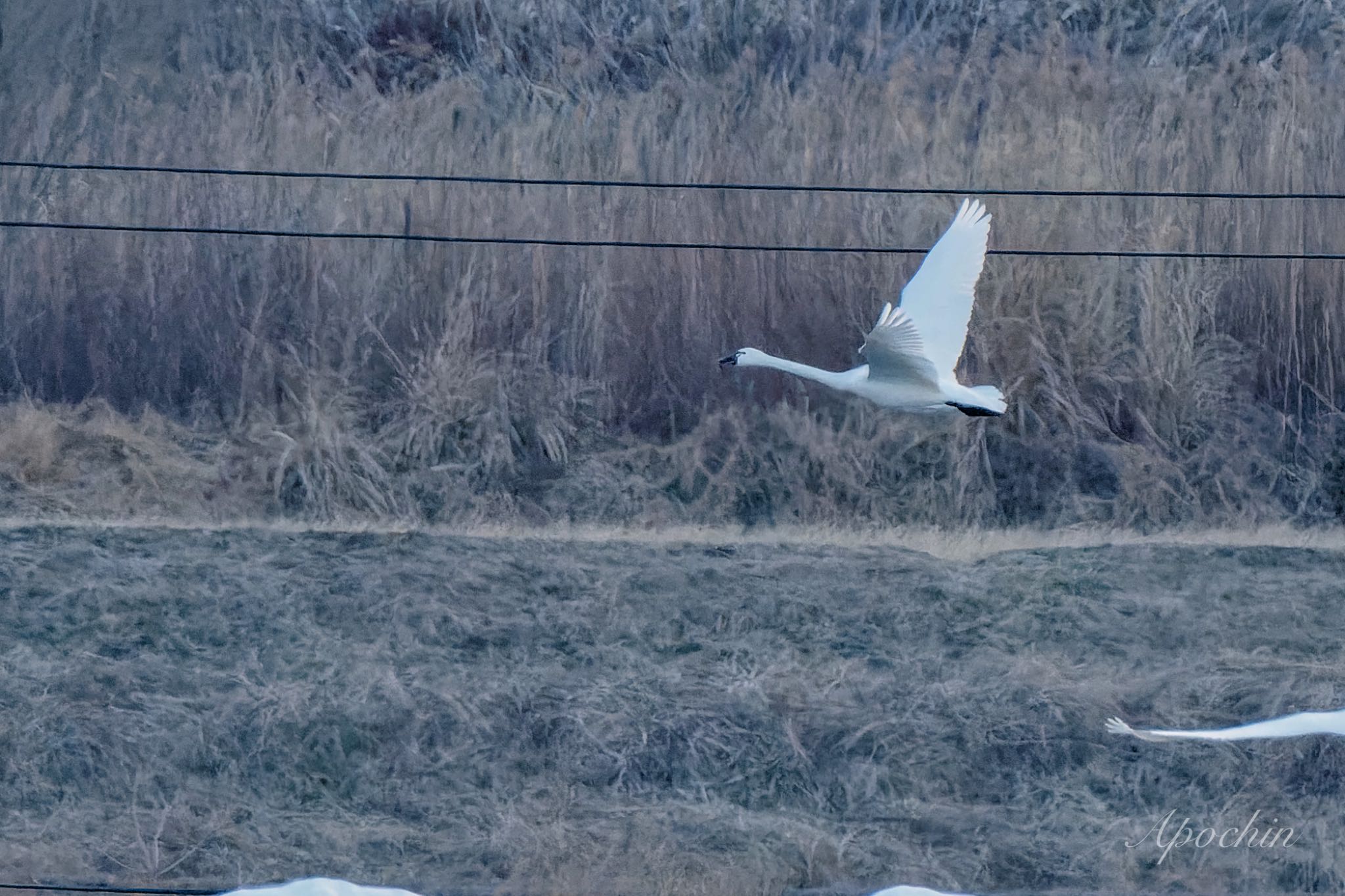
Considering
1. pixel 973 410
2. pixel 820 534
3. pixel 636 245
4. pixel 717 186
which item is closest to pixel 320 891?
pixel 717 186

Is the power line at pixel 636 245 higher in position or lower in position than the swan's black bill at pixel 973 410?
higher

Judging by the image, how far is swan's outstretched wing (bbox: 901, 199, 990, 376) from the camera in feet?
28.4

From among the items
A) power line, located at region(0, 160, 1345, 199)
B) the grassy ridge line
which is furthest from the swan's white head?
the grassy ridge line

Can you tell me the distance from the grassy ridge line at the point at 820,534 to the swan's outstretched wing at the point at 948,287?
4.90 metres

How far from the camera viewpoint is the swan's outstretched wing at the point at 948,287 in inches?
341

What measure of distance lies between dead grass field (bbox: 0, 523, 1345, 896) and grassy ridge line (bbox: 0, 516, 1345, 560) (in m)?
0.08

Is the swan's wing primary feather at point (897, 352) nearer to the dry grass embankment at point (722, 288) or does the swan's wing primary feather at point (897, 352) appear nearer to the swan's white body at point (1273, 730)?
the swan's white body at point (1273, 730)

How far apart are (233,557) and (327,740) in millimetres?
2399

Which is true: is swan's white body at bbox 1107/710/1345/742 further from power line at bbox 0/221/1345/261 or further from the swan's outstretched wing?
the swan's outstretched wing

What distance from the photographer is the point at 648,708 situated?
38.9 ft

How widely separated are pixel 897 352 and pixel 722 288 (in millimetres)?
5930

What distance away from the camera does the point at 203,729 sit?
11.7 meters

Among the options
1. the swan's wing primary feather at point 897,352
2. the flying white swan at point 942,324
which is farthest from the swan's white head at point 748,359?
the swan's wing primary feather at point 897,352

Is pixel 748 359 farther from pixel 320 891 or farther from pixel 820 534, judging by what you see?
pixel 320 891
